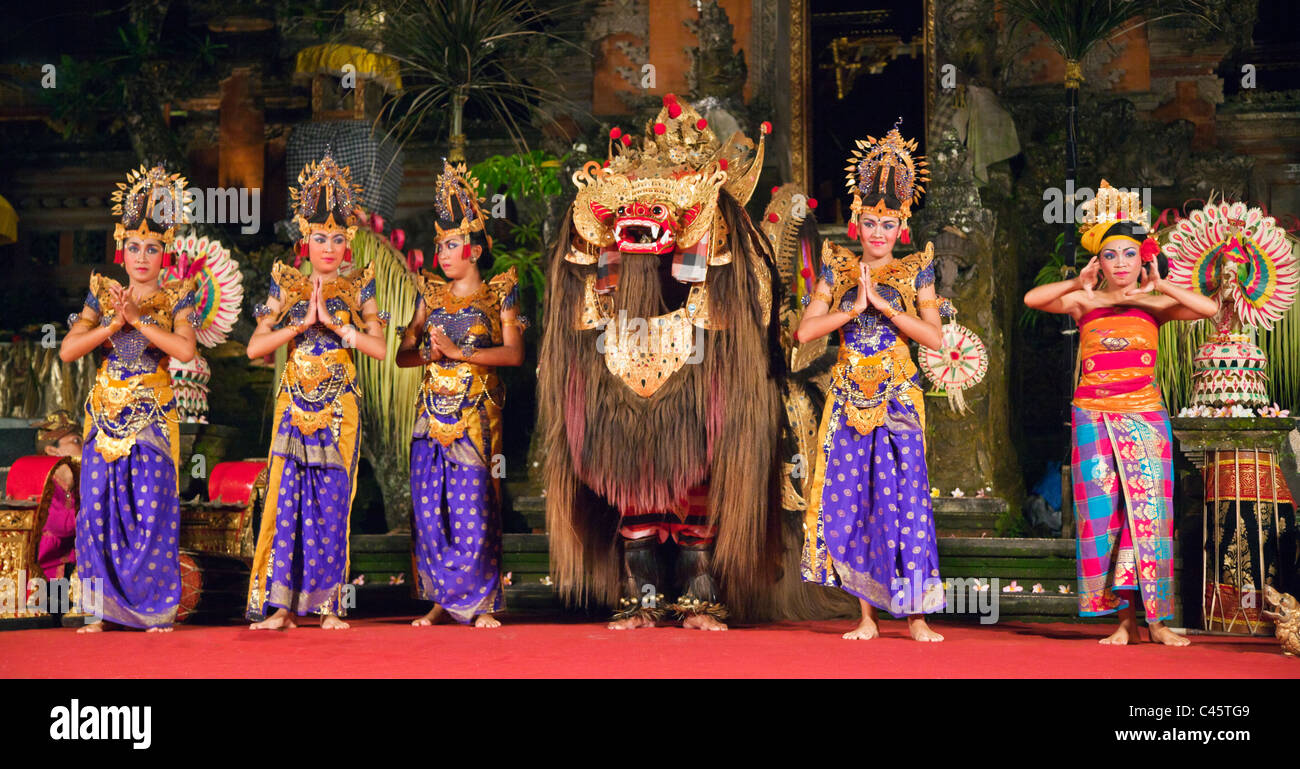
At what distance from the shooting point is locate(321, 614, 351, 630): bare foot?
18.5ft

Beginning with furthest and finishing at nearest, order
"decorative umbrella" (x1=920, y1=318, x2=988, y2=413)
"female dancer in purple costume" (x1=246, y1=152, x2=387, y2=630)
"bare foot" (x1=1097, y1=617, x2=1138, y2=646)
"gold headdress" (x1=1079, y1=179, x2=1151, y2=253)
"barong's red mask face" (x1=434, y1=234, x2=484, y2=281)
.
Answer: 1. "decorative umbrella" (x1=920, y1=318, x2=988, y2=413)
2. "barong's red mask face" (x1=434, y1=234, x2=484, y2=281)
3. "female dancer in purple costume" (x1=246, y1=152, x2=387, y2=630)
4. "gold headdress" (x1=1079, y1=179, x2=1151, y2=253)
5. "bare foot" (x1=1097, y1=617, x2=1138, y2=646)

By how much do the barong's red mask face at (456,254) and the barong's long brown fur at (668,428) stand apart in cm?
46

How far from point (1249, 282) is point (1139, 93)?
3.66 meters

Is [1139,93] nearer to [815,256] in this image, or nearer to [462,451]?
[815,256]

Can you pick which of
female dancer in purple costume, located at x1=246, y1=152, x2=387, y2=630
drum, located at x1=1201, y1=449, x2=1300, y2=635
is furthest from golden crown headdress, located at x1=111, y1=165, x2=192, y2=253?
drum, located at x1=1201, y1=449, x2=1300, y2=635

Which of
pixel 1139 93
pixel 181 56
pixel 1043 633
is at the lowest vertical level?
pixel 1043 633

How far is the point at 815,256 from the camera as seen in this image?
20.7 ft

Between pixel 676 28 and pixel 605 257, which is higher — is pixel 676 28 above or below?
above

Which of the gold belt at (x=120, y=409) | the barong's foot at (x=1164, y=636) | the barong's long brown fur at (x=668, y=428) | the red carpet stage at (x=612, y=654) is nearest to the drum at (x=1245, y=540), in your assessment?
the red carpet stage at (x=612, y=654)

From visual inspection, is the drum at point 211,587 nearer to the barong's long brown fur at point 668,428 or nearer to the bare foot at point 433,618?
the bare foot at point 433,618

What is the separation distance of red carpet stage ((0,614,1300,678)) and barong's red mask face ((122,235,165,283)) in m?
1.47

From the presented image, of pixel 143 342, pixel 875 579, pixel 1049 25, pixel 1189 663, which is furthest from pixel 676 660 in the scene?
pixel 1049 25

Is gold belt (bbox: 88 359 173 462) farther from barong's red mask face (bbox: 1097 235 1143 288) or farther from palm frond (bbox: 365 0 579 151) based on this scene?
barong's red mask face (bbox: 1097 235 1143 288)

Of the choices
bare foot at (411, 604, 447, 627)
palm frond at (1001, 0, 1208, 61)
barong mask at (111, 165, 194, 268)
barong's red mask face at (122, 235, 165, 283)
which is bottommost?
bare foot at (411, 604, 447, 627)
